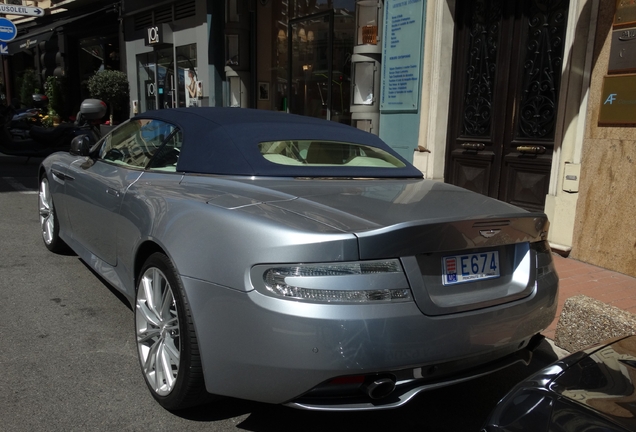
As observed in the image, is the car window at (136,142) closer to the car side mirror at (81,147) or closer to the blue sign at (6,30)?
the car side mirror at (81,147)

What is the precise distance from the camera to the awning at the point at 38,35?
61.6 feet

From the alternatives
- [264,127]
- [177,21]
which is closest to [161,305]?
[264,127]

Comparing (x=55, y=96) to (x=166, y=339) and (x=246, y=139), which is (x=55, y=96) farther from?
(x=166, y=339)

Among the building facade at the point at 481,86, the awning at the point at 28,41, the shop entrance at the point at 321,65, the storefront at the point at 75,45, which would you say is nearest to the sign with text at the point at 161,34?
the building facade at the point at 481,86

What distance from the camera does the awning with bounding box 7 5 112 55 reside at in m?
18.8

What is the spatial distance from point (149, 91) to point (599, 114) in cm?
1341

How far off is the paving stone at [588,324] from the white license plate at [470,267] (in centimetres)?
133

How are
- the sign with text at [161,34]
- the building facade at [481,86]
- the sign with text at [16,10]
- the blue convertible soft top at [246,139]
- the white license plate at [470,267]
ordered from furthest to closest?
the sign with text at [16,10] < the sign with text at [161,34] < the building facade at [481,86] < the blue convertible soft top at [246,139] < the white license plate at [470,267]

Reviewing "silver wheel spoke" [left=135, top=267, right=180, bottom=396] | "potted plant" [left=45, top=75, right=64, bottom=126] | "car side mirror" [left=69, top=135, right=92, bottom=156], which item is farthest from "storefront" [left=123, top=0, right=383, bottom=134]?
"silver wheel spoke" [left=135, top=267, right=180, bottom=396]

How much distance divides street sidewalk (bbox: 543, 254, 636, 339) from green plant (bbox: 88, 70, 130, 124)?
14015mm

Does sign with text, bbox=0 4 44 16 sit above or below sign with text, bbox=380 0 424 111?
above

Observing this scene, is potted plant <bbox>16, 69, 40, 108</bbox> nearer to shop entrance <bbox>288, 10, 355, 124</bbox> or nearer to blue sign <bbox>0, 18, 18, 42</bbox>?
blue sign <bbox>0, 18, 18, 42</bbox>

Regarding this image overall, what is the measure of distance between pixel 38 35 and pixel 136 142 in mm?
18691

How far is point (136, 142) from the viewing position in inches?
159
